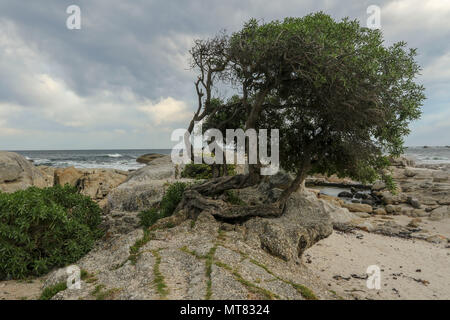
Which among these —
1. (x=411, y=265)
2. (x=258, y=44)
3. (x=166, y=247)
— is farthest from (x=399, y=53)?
(x=166, y=247)

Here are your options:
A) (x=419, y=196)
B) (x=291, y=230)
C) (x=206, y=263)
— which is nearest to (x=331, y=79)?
(x=291, y=230)

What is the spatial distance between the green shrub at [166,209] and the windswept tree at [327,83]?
1225 mm

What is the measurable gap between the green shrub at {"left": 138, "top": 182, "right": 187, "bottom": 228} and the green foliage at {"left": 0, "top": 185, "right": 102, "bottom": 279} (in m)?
2.83

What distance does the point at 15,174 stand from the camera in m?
19.0

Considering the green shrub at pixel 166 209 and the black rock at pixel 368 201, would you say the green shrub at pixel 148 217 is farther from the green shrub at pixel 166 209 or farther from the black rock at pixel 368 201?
the black rock at pixel 368 201

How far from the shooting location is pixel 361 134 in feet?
31.6

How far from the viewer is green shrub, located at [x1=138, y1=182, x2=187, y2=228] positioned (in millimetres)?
11352

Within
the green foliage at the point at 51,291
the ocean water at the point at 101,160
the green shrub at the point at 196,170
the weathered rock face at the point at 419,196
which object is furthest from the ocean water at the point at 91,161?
the green foliage at the point at 51,291

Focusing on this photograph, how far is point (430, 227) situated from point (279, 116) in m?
13.9

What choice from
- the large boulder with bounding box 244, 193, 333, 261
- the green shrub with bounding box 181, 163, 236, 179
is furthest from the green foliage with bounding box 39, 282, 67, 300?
the green shrub with bounding box 181, 163, 236, 179

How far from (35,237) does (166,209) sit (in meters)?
4.97

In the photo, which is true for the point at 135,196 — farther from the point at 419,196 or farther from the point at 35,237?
the point at 419,196

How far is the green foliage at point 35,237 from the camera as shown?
7277 mm

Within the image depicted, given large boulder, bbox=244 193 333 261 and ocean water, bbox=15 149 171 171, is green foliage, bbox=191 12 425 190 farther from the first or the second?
ocean water, bbox=15 149 171 171
